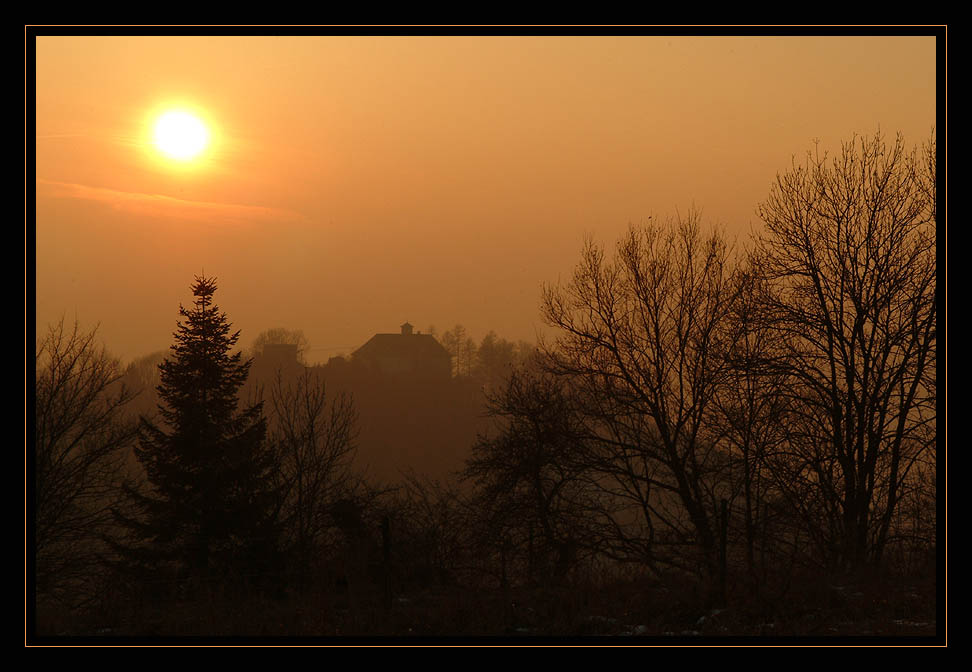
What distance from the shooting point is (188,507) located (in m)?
21.8

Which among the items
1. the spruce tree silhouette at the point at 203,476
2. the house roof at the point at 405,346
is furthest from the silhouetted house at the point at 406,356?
the spruce tree silhouette at the point at 203,476

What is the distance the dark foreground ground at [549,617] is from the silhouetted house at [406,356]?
2009 inches

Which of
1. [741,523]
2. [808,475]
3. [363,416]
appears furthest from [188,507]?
[363,416]

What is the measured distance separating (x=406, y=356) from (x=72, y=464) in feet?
179

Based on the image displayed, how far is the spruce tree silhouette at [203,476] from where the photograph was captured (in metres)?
21.5

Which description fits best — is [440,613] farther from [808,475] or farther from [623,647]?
[808,475]

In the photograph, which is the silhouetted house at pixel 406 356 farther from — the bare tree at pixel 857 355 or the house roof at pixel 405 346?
the bare tree at pixel 857 355

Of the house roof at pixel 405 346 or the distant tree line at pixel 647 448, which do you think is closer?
the distant tree line at pixel 647 448

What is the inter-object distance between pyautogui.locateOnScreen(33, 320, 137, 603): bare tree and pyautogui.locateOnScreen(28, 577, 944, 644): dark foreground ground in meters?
12.4

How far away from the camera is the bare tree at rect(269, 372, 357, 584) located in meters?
22.9

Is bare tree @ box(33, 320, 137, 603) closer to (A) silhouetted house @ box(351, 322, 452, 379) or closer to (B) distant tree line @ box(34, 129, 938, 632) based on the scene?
(B) distant tree line @ box(34, 129, 938, 632)

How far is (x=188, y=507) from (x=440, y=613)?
11712 mm

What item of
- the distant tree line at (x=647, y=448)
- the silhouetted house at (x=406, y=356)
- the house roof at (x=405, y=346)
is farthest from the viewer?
the house roof at (x=405, y=346)

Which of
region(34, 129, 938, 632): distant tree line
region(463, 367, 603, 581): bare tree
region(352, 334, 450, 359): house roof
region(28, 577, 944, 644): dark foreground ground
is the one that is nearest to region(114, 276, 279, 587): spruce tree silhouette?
region(34, 129, 938, 632): distant tree line
